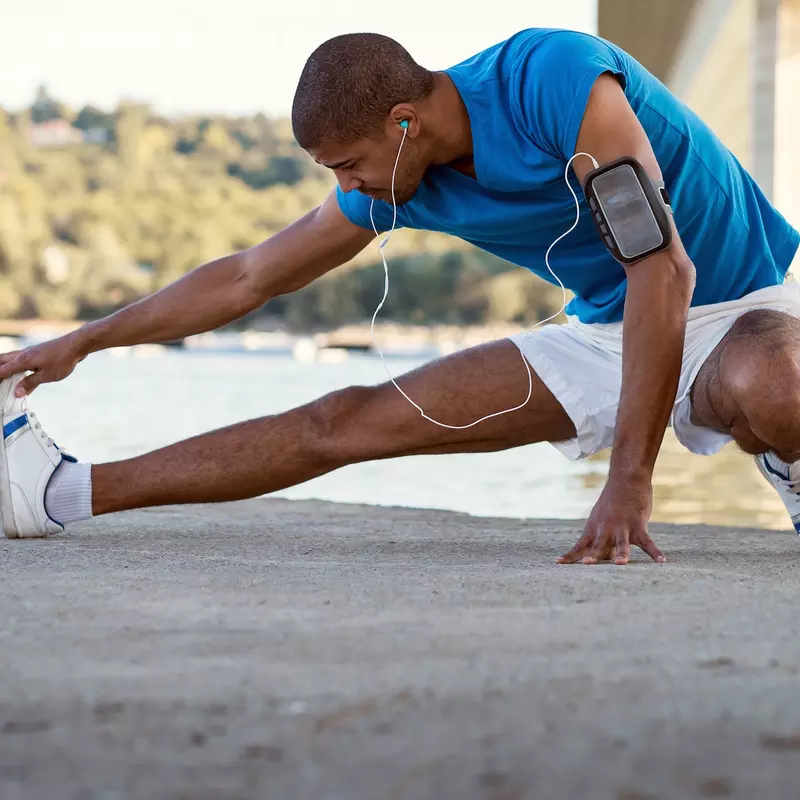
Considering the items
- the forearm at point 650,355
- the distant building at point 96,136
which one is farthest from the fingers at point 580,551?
the distant building at point 96,136

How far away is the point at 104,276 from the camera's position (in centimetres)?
5084

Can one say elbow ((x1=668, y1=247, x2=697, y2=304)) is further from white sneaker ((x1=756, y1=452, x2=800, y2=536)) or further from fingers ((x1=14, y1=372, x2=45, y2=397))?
fingers ((x1=14, y1=372, x2=45, y2=397))

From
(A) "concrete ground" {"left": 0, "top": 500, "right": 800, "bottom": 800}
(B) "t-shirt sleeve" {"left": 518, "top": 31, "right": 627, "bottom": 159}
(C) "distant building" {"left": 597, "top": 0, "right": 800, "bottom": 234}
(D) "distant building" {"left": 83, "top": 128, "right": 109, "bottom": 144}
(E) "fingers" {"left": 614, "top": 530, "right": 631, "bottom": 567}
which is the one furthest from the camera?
(D) "distant building" {"left": 83, "top": 128, "right": 109, "bottom": 144}

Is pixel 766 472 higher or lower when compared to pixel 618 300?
lower

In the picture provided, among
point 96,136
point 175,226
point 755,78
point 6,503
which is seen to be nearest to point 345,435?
point 6,503

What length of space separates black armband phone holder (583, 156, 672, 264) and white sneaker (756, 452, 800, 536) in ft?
1.97

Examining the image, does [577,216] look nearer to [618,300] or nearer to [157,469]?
[618,300]

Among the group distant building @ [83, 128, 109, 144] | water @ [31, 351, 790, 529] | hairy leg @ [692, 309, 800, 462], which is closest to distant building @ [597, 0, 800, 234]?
water @ [31, 351, 790, 529]

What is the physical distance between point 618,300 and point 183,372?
57.5 feet

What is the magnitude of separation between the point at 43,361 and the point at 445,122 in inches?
38.1

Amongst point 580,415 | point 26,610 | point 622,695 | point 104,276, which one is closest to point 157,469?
point 580,415

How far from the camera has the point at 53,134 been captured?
74.1 metres

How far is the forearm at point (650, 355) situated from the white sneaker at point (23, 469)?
116 centimetres

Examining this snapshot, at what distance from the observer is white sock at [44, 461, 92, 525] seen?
8.19ft
